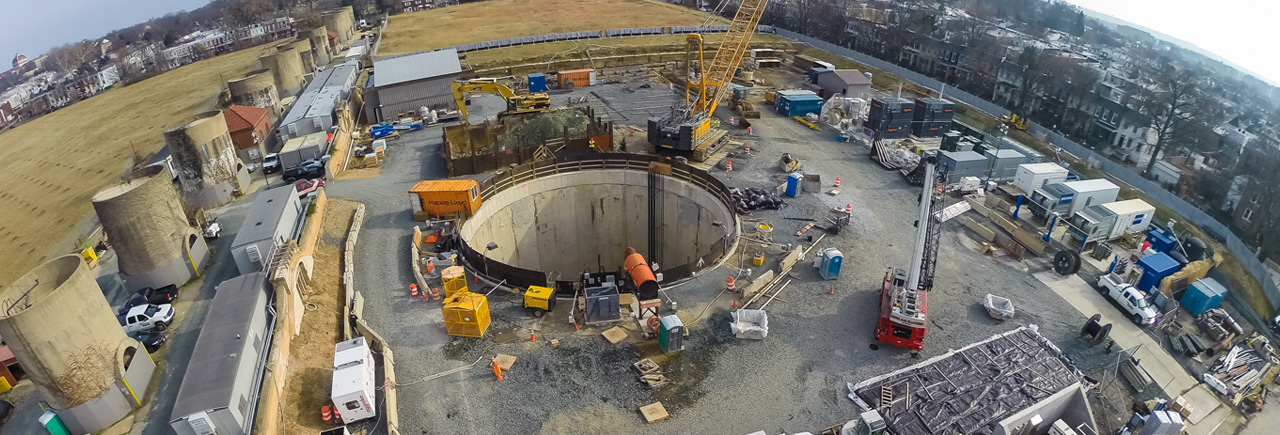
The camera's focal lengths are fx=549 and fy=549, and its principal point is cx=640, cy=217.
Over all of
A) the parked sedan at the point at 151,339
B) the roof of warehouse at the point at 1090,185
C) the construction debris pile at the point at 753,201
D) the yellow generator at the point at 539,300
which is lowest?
the parked sedan at the point at 151,339

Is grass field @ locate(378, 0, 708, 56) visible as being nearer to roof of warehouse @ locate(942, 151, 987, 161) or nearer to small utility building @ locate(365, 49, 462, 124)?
small utility building @ locate(365, 49, 462, 124)

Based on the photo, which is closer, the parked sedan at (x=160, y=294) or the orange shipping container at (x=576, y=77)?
the parked sedan at (x=160, y=294)

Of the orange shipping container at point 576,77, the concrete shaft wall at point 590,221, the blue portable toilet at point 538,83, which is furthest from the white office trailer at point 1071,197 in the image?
the blue portable toilet at point 538,83

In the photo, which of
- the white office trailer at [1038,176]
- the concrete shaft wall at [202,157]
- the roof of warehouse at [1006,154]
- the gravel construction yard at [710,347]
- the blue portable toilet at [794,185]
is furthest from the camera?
the roof of warehouse at [1006,154]

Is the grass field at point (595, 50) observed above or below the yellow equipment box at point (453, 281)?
above

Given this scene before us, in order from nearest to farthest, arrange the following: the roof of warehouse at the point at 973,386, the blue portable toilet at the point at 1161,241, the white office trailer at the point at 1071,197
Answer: the roof of warehouse at the point at 973,386 → the blue portable toilet at the point at 1161,241 → the white office trailer at the point at 1071,197

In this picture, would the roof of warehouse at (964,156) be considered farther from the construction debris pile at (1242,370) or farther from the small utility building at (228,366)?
the small utility building at (228,366)
